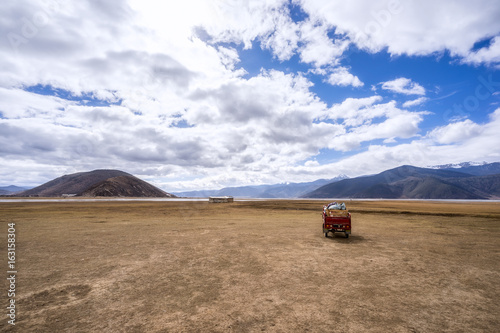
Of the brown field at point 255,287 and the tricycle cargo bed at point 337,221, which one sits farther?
the tricycle cargo bed at point 337,221

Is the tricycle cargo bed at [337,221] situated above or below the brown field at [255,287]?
above

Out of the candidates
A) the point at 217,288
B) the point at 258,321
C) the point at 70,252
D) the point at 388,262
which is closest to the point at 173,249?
the point at 70,252

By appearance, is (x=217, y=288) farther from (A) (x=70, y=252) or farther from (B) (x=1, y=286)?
(A) (x=70, y=252)

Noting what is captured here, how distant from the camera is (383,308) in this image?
22.3ft

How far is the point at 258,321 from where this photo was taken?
19.9 ft

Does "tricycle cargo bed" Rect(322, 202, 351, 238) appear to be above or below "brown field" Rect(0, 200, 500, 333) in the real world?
above

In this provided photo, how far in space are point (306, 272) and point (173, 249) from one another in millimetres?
8248

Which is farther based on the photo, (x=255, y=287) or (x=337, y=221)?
(x=337, y=221)

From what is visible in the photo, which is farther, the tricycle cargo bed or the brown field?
the tricycle cargo bed

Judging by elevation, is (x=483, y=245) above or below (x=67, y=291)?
below

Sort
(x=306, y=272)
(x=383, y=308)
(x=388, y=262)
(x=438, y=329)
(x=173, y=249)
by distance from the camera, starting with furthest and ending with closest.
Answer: (x=173, y=249) → (x=388, y=262) → (x=306, y=272) → (x=383, y=308) → (x=438, y=329)

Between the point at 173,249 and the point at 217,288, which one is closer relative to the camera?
the point at 217,288

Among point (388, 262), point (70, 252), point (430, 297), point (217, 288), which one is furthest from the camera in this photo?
point (70, 252)

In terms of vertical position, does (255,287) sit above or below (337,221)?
below
